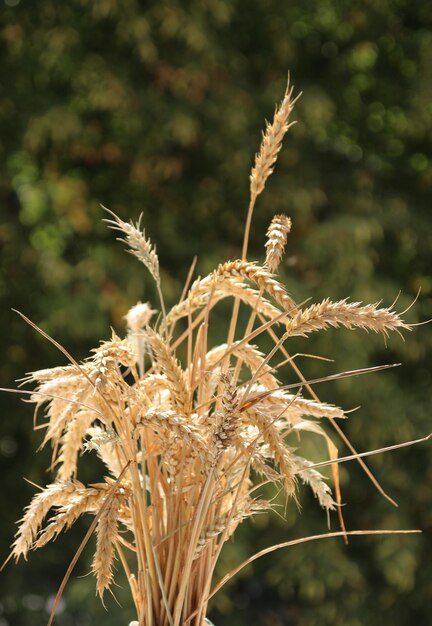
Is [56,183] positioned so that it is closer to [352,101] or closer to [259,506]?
[352,101]

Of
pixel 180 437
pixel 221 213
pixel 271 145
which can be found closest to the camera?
pixel 180 437

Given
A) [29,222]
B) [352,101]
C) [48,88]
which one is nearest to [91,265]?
[29,222]

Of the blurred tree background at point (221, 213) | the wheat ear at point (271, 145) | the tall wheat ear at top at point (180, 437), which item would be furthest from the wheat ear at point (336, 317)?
the blurred tree background at point (221, 213)

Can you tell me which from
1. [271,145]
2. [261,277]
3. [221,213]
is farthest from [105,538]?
[221,213]

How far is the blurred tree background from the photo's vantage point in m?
3.07

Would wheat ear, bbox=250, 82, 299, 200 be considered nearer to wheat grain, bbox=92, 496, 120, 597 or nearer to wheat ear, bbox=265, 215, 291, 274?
wheat ear, bbox=265, 215, 291, 274

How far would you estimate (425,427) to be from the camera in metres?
3.23

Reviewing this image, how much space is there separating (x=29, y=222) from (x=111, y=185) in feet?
1.09

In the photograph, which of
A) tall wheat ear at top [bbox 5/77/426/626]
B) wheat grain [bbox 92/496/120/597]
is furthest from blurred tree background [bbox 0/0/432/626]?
wheat grain [bbox 92/496/120/597]

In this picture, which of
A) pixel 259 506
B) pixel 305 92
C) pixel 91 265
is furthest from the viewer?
pixel 305 92

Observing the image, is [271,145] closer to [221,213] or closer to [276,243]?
[276,243]

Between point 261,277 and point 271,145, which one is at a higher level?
point 271,145

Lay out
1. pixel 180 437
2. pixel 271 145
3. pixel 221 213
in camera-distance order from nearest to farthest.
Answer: pixel 180 437 → pixel 271 145 → pixel 221 213

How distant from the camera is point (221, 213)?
327 cm
